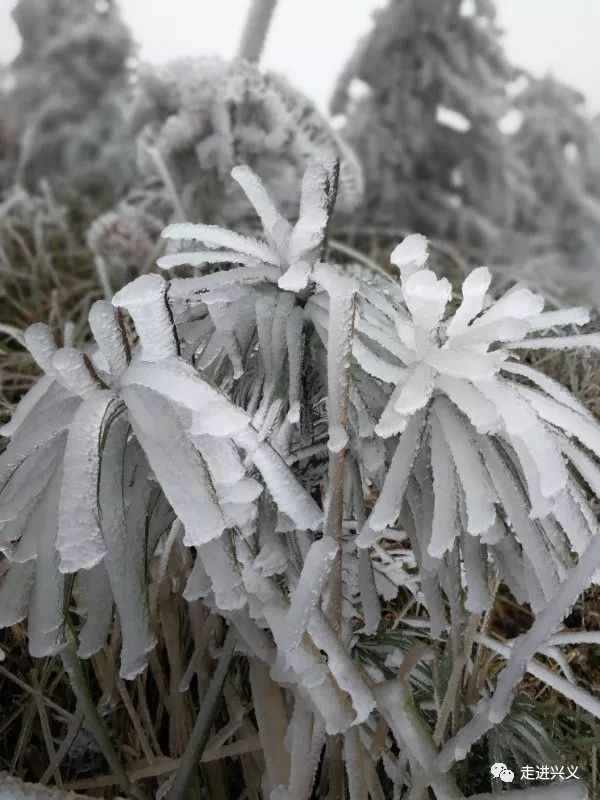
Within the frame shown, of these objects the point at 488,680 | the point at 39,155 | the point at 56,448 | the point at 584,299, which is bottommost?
the point at 39,155

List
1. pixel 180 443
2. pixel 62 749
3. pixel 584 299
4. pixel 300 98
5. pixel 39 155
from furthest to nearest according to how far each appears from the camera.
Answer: pixel 39 155
pixel 584 299
pixel 300 98
pixel 62 749
pixel 180 443

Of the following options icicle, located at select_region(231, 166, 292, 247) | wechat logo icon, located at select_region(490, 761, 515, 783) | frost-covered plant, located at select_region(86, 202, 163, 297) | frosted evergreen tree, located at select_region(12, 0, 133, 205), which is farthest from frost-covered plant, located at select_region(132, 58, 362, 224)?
wechat logo icon, located at select_region(490, 761, 515, 783)

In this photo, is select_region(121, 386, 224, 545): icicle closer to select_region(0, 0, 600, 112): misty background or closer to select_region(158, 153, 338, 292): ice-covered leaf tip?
select_region(158, 153, 338, 292): ice-covered leaf tip

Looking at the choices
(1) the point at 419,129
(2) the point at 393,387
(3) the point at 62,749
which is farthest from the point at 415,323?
(1) the point at 419,129

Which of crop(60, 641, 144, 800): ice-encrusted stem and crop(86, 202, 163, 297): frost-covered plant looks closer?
crop(60, 641, 144, 800): ice-encrusted stem

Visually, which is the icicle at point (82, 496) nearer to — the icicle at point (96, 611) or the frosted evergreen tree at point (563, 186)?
the icicle at point (96, 611)

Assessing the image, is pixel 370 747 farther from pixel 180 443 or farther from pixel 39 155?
pixel 39 155

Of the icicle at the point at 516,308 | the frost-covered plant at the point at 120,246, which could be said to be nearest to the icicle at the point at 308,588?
the icicle at the point at 516,308

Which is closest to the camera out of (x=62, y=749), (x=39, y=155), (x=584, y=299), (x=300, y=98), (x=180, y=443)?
(x=180, y=443)
